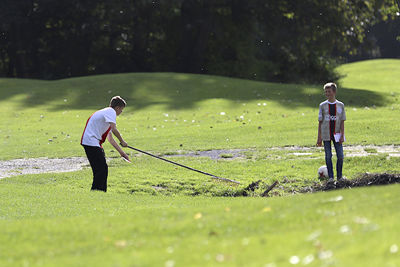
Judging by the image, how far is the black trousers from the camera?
11758mm

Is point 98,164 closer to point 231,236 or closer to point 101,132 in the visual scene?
point 101,132

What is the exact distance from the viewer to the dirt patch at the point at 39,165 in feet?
50.8

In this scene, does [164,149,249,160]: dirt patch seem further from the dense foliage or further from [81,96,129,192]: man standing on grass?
the dense foliage

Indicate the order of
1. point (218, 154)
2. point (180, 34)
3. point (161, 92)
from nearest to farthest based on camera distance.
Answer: point (218, 154) → point (161, 92) → point (180, 34)

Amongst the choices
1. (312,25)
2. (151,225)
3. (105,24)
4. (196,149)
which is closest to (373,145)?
(196,149)

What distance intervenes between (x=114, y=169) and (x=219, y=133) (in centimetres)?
713

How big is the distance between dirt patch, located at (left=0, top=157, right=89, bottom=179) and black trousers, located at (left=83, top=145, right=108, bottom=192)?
3501 millimetres

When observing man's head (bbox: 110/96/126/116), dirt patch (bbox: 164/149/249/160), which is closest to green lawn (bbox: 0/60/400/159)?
dirt patch (bbox: 164/149/249/160)

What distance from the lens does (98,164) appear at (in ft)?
38.8

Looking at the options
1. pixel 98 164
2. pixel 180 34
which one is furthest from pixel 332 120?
pixel 180 34

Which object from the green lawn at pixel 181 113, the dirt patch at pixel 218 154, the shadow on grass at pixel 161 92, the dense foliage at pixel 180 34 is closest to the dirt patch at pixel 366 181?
the dirt patch at pixel 218 154

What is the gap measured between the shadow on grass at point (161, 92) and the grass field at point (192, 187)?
3.7 inches

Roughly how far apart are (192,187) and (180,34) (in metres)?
34.8

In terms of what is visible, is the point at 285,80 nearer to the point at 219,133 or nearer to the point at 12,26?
the point at 12,26
